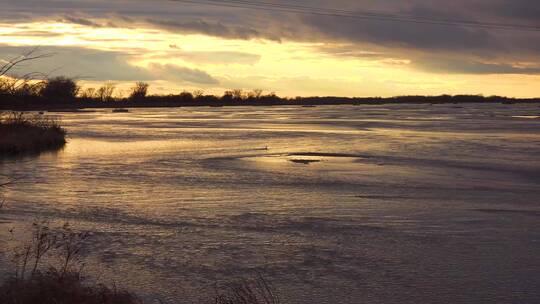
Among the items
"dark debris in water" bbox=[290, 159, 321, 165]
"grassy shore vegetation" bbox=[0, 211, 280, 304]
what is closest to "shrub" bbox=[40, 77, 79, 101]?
"grassy shore vegetation" bbox=[0, 211, 280, 304]

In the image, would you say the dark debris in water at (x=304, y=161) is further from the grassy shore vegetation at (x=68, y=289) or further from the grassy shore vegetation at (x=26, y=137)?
the grassy shore vegetation at (x=68, y=289)

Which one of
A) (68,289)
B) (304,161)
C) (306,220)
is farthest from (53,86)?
(304,161)

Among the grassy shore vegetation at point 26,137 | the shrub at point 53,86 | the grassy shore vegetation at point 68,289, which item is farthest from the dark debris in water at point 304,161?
the grassy shore vegetation at point 68,289

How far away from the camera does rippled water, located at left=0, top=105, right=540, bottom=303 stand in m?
7.83

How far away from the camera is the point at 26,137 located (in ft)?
82.1

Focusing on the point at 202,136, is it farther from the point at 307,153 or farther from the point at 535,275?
the point at 535,275

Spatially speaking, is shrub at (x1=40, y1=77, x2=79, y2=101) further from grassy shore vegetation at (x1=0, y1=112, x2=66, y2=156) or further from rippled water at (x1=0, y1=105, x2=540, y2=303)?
grassy shore vegetation at (x1=0, y1=112, x2=66, y2=156)

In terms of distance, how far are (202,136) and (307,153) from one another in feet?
34.5

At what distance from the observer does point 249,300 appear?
20.1ft

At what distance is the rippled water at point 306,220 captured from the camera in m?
7.83

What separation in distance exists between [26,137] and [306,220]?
1677 cm

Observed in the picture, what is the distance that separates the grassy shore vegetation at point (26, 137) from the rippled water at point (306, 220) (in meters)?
1.91

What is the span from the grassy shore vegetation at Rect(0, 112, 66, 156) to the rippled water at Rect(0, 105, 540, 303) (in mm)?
1911

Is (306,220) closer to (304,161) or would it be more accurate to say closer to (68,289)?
(68,289)
